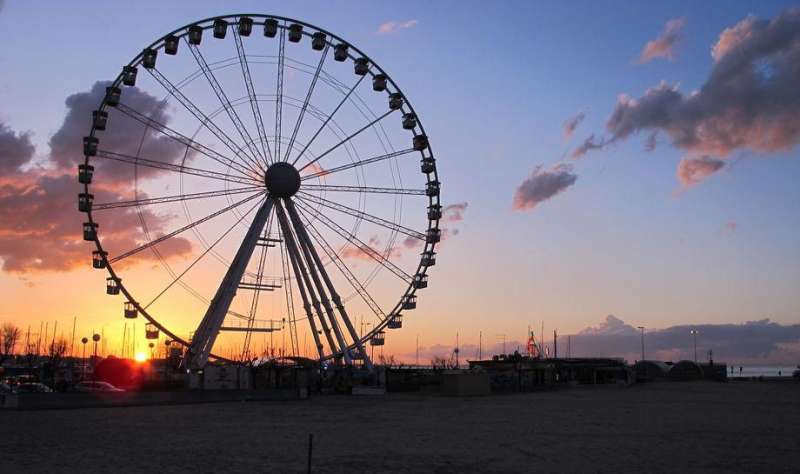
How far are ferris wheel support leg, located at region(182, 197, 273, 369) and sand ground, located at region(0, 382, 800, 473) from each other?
5.47m

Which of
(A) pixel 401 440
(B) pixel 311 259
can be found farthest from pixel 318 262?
(A) pixel 401 440

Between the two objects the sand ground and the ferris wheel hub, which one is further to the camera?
the ferris wheel hub

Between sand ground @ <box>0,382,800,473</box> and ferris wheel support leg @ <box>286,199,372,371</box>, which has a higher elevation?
ferris wheel support leg @ <box>286,199,372,371</box>

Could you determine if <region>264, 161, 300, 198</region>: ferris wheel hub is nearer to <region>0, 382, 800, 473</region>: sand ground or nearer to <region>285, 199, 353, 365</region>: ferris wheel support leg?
<region>285, 199, 353, 365</region>: ferris wheel support leg

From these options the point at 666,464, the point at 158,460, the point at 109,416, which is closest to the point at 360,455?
the point at 158,460

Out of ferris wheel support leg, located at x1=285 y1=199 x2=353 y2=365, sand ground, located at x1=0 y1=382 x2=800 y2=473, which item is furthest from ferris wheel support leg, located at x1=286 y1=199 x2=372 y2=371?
sand ground, located at x1=0 y1=382 x2=800 y2=473

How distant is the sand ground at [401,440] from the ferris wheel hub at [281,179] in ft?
35.7

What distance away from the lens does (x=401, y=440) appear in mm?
22297

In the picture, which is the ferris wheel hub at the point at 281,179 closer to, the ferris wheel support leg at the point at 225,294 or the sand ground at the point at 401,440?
the ferris wheel support leg at the point at 225,294

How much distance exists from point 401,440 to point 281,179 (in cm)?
2086

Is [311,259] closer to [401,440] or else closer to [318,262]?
[318,262]

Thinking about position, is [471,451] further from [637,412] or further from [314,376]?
[314,376]

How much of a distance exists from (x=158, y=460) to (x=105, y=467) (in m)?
1.36

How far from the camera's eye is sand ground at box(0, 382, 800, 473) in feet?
57.1
